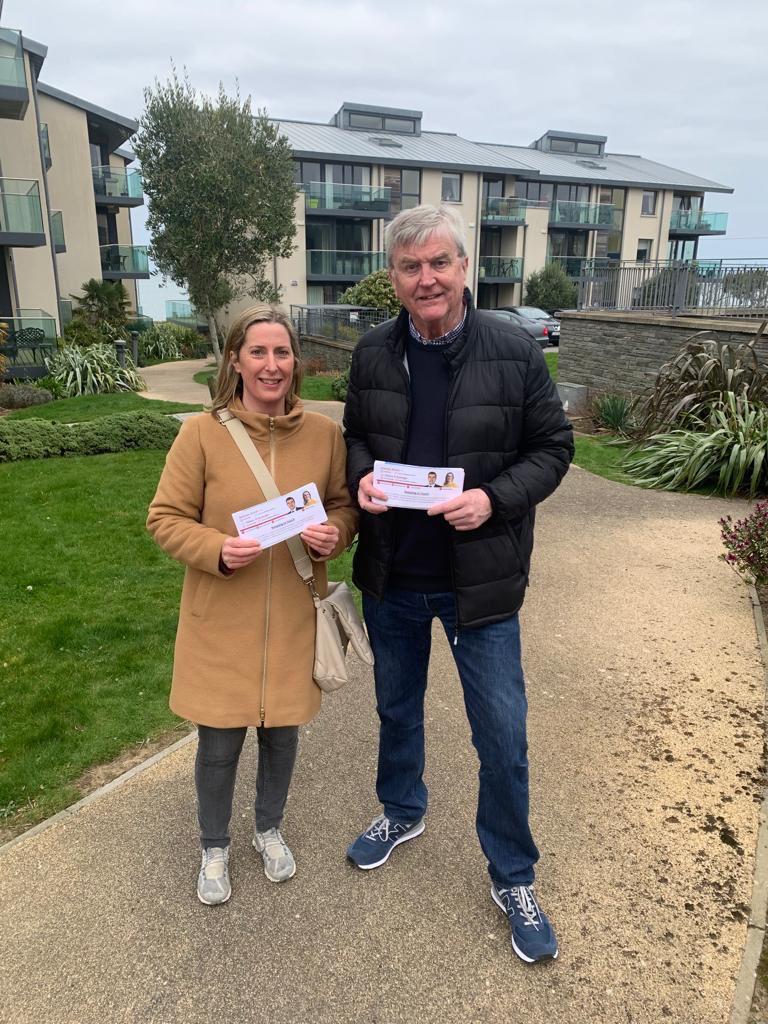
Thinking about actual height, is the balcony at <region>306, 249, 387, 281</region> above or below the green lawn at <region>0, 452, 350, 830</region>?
above

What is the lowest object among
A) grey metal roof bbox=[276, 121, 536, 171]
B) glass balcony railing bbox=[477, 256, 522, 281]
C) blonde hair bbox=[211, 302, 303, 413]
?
blonde hair bbox=[211, 302, 303, 413]

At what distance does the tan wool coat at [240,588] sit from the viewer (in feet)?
7.76

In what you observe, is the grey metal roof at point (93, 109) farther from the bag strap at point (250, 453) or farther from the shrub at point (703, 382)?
the bag strap at point (250, 453)

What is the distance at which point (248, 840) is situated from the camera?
116 inches

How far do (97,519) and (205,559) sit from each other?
5768 mm

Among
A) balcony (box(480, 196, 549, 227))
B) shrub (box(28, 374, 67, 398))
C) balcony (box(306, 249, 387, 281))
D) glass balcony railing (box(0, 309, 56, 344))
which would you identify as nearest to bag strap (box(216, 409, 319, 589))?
shrub (box(28, 374, 67, 398))

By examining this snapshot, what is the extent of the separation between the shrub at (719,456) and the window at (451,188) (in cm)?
3385

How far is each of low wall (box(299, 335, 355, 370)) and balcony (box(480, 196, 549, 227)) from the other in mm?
21236

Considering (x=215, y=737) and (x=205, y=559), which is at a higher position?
(x=205, y=559)

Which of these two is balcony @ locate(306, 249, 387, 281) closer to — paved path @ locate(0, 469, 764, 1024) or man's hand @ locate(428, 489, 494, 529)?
paved path @ locate(0, 469, 764, 1024)

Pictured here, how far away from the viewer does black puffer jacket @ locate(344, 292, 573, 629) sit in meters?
2.28

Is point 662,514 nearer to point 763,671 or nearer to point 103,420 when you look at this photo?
point 763,671

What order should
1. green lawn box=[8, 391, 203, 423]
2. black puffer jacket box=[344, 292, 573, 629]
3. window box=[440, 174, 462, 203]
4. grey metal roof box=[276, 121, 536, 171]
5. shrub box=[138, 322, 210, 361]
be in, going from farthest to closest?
window box=[440, 174, 462, 203] → grey metal roof box=[276, 121, 536, 171] → shrub box=[138, 322, 210, 361] → green lawn box=[8, 391, 203, 423] → black puffer jacket box=[344, 292, 573, 629]

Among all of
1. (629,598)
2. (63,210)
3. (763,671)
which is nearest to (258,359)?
(763,671)
